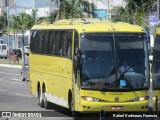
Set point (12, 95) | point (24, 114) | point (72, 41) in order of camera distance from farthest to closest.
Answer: point (12, 95)
point (24, 114)
point (72, 41)

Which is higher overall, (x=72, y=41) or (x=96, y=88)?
(x=72, y=41)

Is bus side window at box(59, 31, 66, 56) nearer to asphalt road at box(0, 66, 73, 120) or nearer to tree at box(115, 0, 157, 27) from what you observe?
asphalt road at box(0, 66, 73, 120)

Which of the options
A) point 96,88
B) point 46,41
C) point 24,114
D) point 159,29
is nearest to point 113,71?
point 96,88

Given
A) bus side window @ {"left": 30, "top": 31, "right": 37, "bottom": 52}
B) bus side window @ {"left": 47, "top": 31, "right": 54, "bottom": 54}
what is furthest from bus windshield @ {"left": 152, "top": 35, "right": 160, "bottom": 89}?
bus side window @ {"left": 30, "top": 31, "right": 37, "bottom": 52}

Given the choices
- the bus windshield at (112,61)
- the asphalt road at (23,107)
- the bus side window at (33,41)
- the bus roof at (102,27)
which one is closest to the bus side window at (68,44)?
the bus roof at (102,27)

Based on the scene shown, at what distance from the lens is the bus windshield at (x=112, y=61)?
16281 mm

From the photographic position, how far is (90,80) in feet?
53.6

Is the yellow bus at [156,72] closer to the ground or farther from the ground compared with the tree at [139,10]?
closer to the ground

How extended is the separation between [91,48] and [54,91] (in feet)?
12.7

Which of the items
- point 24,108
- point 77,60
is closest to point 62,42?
point 77,60

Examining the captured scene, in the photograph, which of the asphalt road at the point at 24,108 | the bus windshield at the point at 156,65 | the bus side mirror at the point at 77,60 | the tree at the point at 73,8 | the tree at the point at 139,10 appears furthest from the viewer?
the tree at the point at 73,8

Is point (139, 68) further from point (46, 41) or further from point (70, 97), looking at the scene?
point (46, 41)

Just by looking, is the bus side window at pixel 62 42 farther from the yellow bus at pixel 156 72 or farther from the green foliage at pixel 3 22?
the green foliage at pixel 3 22

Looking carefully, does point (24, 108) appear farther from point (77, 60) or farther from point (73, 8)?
point (73, 8)
